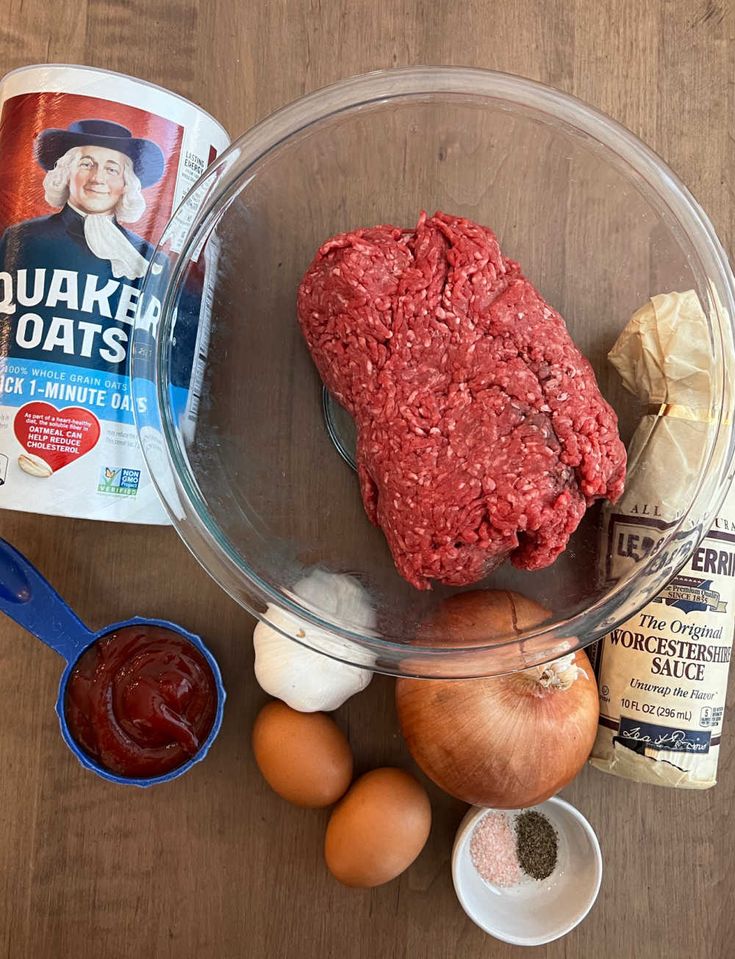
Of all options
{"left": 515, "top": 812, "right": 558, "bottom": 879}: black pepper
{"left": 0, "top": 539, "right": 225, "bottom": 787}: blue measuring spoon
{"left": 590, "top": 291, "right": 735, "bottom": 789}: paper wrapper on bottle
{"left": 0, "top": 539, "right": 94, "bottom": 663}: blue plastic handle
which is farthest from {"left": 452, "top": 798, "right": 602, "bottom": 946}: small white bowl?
{"left": 0, "top": 539, "right": 94, "bottom": 663}: blue plastic handle

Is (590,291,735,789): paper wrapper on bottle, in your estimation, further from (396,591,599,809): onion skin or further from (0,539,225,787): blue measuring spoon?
(0,539,225,787): blue measuring spoon

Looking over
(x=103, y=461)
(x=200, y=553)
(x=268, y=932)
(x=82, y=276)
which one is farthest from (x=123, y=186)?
(x=268, y=932)

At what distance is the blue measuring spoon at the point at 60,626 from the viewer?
1044 mm

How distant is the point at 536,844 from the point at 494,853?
0.06 m

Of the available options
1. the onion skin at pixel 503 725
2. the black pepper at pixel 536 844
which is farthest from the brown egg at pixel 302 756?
the black pepper at pixel 536 844

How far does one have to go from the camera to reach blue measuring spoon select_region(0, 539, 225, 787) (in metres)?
1.04

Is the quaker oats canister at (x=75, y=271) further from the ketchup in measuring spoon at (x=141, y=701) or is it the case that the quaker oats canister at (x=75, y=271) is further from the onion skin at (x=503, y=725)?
the onion skin at (x=503, y=725)

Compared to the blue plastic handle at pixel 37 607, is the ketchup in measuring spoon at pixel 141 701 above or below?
below

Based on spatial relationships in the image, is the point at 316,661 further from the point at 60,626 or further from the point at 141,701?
the point at 60,626

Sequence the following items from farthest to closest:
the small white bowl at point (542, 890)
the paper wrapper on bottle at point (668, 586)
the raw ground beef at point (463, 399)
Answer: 1. the small white bowl at point (542, 890)
2. the paper wrapper on bottle at point (668, 586)
3. the raw ground beef at point (463, 399)

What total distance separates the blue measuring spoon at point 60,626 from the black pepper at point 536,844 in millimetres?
481

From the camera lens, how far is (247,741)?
45.1 inches

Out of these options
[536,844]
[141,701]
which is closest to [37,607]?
[141,701]

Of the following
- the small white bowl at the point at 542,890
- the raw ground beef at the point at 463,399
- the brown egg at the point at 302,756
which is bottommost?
the small white bowl at the point at 542,890
